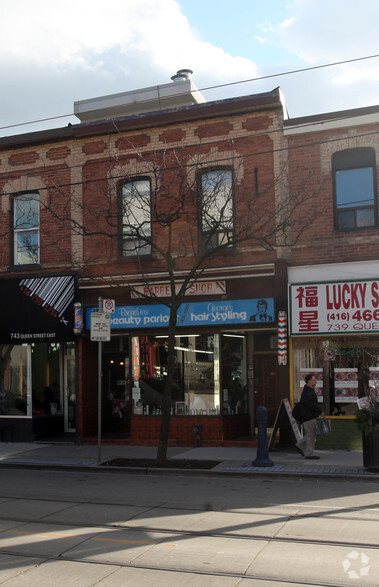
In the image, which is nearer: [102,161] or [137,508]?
[137,508]

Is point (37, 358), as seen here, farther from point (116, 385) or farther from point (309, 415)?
point (309, 415)

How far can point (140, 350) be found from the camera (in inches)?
637

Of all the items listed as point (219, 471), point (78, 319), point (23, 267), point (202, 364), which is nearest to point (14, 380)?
point (78, 319)

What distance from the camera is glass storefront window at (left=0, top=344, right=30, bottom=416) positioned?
1714 centimetres

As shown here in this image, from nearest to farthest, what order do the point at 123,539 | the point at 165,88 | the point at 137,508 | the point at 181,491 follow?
the point at 123,539
the point at 137,508
the point at 181,491
the point at 165,88

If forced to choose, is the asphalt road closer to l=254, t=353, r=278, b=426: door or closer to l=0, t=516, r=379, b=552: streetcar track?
l=0, t=516, r=379, b=552: streetcar track

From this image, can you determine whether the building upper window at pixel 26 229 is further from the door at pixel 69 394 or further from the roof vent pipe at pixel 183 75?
the roof vent pipe at pixel 183 75

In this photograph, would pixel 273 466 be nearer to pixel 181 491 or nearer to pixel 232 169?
pixel 181 491

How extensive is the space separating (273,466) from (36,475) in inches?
182

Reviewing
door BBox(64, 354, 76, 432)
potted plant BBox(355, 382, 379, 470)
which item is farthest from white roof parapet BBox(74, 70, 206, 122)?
potted plant BBox(355, 382, 379, 470)

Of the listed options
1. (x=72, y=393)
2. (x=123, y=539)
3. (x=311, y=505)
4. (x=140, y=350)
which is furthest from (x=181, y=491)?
(x=72, y=393)

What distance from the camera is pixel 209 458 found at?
527 inches

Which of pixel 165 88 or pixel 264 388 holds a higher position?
pixel 165 88

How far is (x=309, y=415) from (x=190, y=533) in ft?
19.8
